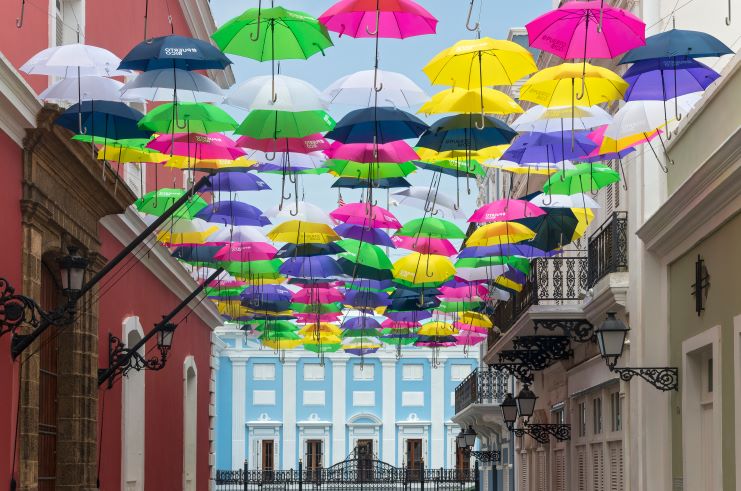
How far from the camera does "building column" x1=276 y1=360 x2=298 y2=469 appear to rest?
189ft

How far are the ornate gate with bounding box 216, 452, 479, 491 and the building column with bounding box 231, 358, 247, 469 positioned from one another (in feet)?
4.26

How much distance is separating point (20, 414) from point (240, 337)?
148 feet

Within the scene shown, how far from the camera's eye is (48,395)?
51.0 feet

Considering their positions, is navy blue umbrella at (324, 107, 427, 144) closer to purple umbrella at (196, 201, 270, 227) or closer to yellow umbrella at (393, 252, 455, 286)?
purple umbrella at (196, 201, 270, 227)

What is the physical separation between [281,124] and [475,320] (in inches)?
496

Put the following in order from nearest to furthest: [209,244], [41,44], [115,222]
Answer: [41,44]
[115,222]
[209,244]

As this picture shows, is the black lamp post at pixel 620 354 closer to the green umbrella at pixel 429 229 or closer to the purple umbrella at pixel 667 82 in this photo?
the purple umbrella at pixel 667 82

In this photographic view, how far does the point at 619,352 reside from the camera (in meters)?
14.4

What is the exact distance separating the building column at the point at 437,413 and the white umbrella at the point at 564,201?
136ft

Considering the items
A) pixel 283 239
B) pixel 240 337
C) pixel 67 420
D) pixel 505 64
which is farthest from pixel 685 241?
pixel 240 337

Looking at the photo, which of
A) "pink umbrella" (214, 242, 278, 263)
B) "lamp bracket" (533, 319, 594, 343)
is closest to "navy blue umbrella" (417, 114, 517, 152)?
→ "pink umbrella" (214, 242, 278, 263)

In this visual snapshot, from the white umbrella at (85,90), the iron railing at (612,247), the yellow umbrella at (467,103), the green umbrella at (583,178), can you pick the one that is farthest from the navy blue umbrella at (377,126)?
the iron railing at (612,247)

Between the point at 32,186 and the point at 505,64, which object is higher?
the point at 505,64

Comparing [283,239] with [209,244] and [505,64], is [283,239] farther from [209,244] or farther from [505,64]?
[505,64]
